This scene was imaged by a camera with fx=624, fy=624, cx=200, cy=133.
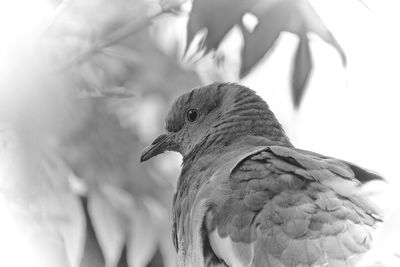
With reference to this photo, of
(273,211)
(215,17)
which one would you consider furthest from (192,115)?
(273,211)

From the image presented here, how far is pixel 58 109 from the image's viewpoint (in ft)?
3.82

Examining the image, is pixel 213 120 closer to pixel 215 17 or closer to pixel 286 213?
pixel 215 17

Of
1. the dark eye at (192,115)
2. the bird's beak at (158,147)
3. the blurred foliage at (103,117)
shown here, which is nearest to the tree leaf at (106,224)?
the blurred foliage at (103,117)

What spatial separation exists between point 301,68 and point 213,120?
0.18m

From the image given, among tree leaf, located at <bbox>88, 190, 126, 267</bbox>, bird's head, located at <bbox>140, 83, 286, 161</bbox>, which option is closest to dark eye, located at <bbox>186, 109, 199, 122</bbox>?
bird's head, located at <bbox>140, 83, 286, 161</bbox>

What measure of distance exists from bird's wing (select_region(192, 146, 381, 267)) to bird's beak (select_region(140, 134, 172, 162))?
0.88ft

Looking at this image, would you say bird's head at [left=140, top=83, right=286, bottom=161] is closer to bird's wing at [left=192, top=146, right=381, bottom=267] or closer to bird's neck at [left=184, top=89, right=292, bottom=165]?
bird's neck at [left=184, top=89, right=292, bottom=165]

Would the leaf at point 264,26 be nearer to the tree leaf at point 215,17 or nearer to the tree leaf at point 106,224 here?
the tree leaf at point 215,17

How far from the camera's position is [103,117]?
125 centimetres

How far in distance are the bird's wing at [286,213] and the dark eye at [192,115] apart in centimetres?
27

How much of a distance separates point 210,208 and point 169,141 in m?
0.33

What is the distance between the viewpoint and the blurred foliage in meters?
1.11

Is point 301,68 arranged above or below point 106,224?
above

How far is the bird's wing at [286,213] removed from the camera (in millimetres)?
785
